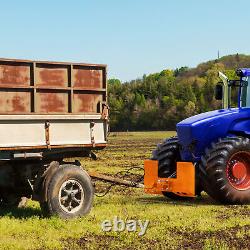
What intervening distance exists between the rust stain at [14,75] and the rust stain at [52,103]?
0.37m

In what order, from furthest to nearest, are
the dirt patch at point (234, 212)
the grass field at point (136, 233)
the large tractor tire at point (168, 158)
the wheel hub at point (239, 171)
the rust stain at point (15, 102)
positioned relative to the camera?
1. the large tractor tire at point (168, 158)
2. the wheel hub at point (239, 171)
3. the dirt patch at point (234, 212)
4. the rust stain at point (15, 102)
5. the grass field at point (136, 233)

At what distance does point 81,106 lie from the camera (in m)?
9.66

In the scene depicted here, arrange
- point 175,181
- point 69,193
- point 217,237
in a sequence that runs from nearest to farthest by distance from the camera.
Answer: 1. point 217,237
2. point 69,193
3. point 175,181

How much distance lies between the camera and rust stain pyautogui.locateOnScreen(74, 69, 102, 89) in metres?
9.65

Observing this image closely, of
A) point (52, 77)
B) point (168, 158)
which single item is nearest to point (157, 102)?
point (168, 158)

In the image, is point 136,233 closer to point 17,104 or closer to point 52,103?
point 52,103

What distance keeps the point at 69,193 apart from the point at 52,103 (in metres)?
1.57

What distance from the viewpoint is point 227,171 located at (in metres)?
11.1

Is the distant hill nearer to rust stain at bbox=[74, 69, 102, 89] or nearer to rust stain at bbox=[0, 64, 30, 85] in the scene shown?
rust stain at bbox=[74, 69, 102, 89]

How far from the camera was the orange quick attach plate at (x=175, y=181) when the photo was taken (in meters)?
10.8

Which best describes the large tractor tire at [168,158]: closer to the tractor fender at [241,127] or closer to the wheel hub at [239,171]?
the wheel hub at [239,171]

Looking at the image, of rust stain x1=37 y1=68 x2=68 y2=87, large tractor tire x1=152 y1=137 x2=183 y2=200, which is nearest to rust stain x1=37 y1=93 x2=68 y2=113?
rust stain x1=37 y1=68 x2=68 y2=87

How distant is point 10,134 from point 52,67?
1.43 meters

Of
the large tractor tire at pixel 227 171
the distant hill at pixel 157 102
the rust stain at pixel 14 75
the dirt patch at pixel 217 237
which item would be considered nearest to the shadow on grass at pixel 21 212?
the rust stain at pixel 14 75
